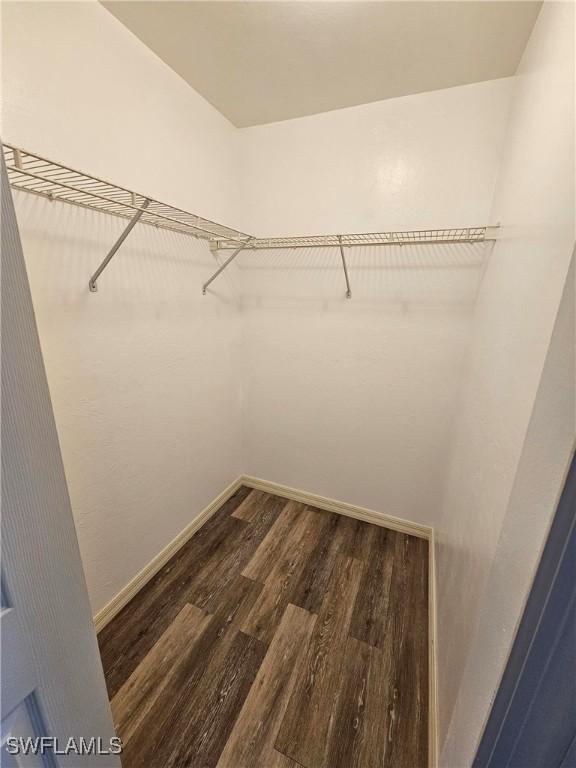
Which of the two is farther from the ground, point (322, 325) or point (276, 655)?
point (322, 325)

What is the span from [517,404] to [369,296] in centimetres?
128

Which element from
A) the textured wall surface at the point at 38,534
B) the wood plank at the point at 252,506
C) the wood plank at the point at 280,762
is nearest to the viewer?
the textured wall surface at the point at 38,534

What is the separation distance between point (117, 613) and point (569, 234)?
→ 2.19m

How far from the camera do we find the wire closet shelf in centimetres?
98

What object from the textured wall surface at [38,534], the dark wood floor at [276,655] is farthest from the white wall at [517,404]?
the textured wall surface at [38,534]

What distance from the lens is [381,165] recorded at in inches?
67.2

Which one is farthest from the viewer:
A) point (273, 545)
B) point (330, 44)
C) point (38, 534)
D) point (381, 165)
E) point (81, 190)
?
point (273, 545)

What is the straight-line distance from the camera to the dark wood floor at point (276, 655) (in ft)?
3.64

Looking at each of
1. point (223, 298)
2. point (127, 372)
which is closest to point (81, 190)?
point (127, 372)

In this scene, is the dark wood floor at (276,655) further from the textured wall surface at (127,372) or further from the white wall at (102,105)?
the white wall at (102,105)

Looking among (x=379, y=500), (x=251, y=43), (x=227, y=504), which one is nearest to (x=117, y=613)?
(x=227, y=504)

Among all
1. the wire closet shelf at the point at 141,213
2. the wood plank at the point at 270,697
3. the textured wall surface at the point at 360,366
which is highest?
the wire closet shelf at the point at 141,213

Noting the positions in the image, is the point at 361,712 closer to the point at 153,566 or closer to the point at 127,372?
the point at 153,566

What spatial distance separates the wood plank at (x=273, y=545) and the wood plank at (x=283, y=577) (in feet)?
0.09
